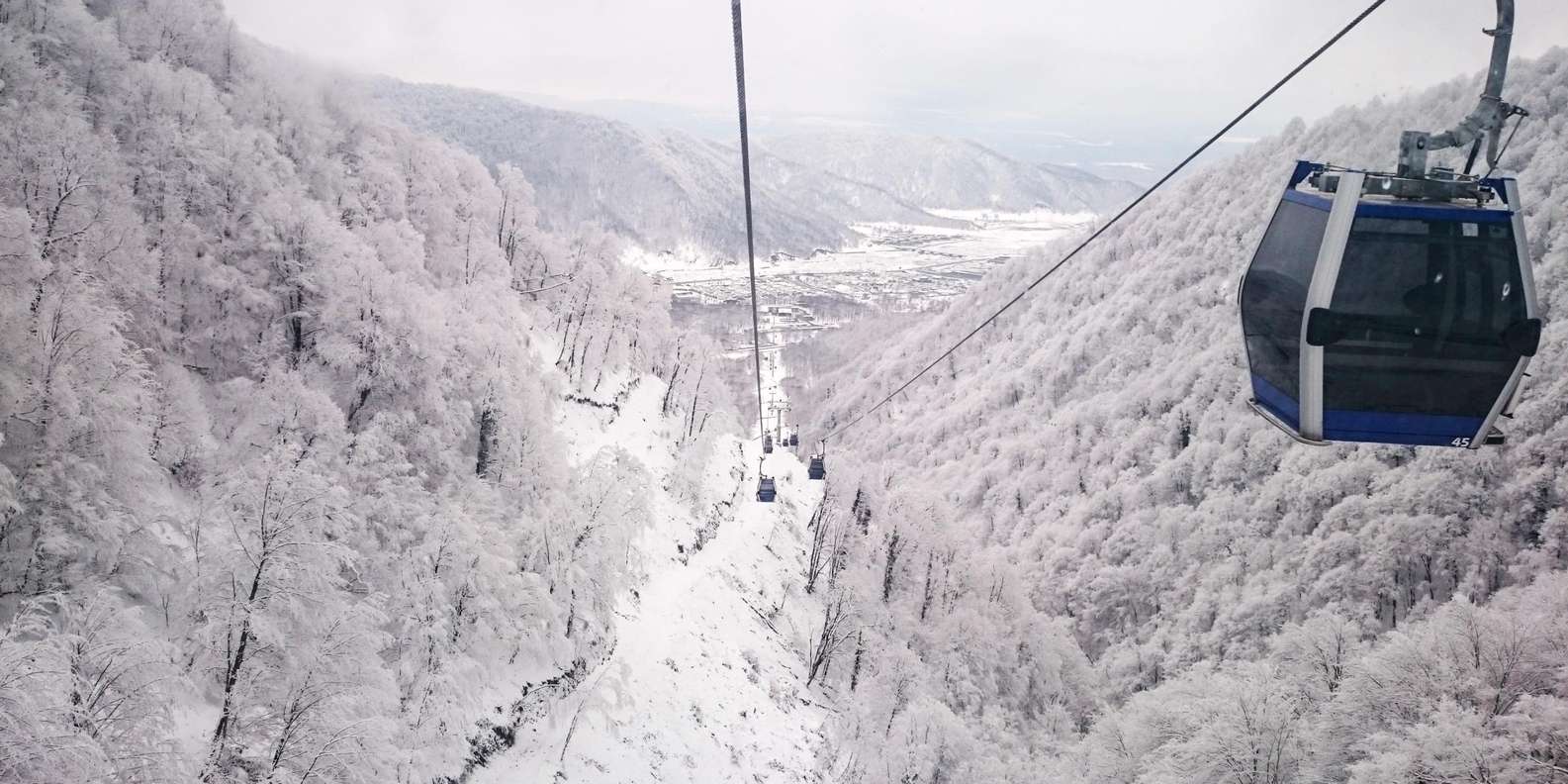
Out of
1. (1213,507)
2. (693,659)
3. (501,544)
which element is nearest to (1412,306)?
(501,544)

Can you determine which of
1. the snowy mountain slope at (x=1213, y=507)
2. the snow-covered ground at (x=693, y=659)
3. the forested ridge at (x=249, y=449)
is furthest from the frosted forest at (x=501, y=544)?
the snowy mountain slope at (x=1213, y=507)

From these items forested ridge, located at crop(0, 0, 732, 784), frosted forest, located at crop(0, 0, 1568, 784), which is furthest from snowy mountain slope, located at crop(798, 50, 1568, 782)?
forested ridge, located at crop(0, 0, 732, 784)

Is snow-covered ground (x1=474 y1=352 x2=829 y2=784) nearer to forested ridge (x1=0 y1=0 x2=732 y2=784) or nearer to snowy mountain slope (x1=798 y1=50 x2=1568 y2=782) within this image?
forested ridge (x1=0 y1=0 x2=732 y2=784)

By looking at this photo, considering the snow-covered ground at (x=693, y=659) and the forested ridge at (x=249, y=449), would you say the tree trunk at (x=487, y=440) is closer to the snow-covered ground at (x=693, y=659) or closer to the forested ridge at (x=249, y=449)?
the forested ridge at (x=249, y=449)

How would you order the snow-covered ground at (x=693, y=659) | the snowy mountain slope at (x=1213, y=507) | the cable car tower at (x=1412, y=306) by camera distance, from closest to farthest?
the cable car tower at (x=1412, y=306)
the snow-covered ground at (x=693, y=659)
the snowy mountain slope at (x=1213, y=507)

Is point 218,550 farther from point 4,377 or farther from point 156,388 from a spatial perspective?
point 156,388
